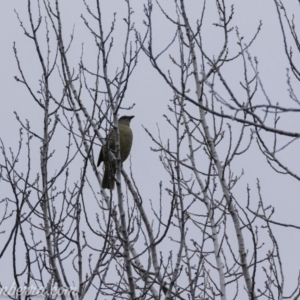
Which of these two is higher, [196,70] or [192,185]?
[196,70]

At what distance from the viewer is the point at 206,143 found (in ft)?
20.3

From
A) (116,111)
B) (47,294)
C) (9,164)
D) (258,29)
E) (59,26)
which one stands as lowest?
(47,294)

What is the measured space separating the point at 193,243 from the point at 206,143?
1.09 metres

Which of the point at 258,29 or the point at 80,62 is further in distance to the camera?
the point at 258,29

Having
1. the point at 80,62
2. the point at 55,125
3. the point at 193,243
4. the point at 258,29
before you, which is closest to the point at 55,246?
the point at 55,125

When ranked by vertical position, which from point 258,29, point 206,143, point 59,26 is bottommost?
point 206,143

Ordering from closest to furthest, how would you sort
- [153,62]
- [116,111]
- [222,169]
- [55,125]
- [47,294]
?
[153,62] < [47,294] < [116,111] < [55,125] < [222,169]

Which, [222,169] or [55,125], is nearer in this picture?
[55,125]

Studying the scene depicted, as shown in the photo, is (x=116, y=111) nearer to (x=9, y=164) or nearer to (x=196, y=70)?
(x=9, y=164)

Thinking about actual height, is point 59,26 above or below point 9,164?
above

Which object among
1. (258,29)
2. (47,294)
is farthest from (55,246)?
(258,29)

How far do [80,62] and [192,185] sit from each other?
167 centimetres

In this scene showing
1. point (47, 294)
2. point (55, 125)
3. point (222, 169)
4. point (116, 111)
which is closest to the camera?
point (47, 294)

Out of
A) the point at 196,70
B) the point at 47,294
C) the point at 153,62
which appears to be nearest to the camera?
the point at 153,62
